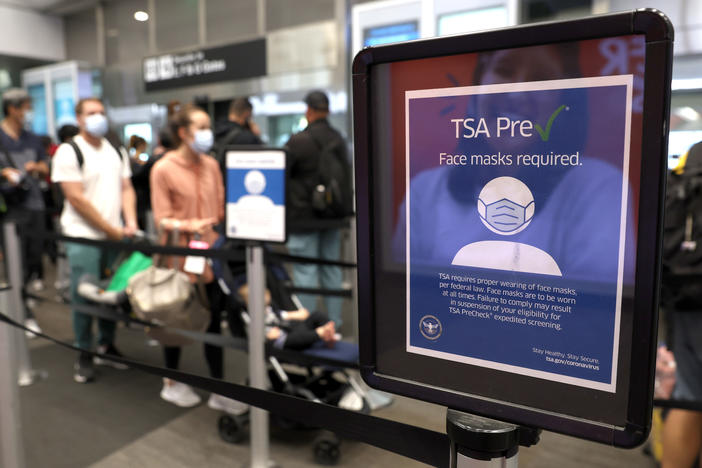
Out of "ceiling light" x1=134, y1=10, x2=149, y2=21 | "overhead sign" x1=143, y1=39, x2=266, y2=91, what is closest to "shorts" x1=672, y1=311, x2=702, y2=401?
"overhead sign" x1=143, y1=39, x2=266, y2=91

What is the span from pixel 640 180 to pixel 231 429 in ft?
8.52

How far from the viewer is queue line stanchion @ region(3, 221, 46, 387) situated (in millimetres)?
3267

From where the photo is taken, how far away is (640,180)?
2.00 ft

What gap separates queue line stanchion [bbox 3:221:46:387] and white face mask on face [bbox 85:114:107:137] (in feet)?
2.47

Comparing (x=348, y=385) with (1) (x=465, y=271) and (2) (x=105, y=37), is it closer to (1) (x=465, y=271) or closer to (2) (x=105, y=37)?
(1) (x=465, y=271)

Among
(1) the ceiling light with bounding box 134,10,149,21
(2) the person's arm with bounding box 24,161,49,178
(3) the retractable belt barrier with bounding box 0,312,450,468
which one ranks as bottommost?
(3) the retractable belt barrier with bounding box 0,312,450,468

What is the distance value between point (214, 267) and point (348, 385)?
97cm

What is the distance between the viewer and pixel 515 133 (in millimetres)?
675

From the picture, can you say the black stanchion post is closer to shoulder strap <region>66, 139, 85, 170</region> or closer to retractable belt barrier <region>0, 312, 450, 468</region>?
retractable belt barrier <region>0, 312, 450, 468</region>

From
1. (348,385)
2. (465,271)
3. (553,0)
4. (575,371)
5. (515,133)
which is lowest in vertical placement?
(348,385)

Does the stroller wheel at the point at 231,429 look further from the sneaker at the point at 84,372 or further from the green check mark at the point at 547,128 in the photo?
the green check mark at the point at 547,128

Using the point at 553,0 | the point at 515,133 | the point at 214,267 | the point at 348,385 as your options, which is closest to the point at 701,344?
the point at 348,385

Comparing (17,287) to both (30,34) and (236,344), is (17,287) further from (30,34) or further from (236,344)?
(30,34)

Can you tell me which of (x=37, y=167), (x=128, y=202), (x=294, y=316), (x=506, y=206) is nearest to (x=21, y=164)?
(x=37, y=167)
